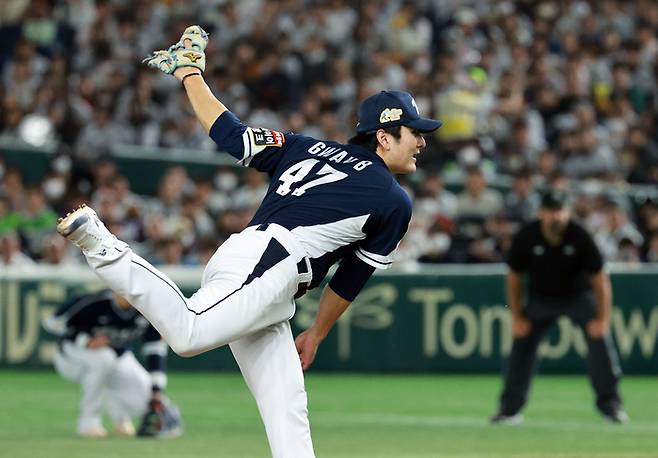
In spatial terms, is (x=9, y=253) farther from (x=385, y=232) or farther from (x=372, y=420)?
(x=385, y=232)

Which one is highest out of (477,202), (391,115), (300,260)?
(391,115)

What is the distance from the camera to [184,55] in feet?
23.6

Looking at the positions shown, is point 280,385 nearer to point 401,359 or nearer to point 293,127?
point 401,359

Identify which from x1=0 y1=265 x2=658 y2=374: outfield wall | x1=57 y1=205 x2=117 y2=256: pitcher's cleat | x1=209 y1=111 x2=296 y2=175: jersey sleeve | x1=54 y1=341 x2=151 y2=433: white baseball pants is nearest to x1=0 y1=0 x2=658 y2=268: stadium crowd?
x1=0 y1=265 x2=658 y2=374: outfield wall

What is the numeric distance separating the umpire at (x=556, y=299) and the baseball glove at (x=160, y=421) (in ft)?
9.25

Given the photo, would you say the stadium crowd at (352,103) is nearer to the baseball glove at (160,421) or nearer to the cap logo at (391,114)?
the baseball glove at (160,421)

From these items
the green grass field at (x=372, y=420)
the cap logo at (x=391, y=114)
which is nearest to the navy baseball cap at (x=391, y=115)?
the cap logo at (x=391, y=114)

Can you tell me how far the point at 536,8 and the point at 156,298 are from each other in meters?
17.6

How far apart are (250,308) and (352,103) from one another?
13524 mm

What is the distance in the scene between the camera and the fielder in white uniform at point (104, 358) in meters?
11.3

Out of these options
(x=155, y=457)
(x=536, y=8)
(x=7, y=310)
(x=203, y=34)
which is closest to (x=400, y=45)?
(x=536, y=8)

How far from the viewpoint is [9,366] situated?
55.6 ft

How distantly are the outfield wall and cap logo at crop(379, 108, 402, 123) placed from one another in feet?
32.6

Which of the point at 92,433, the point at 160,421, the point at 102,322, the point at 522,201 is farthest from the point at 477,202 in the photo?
the point at 92,433
